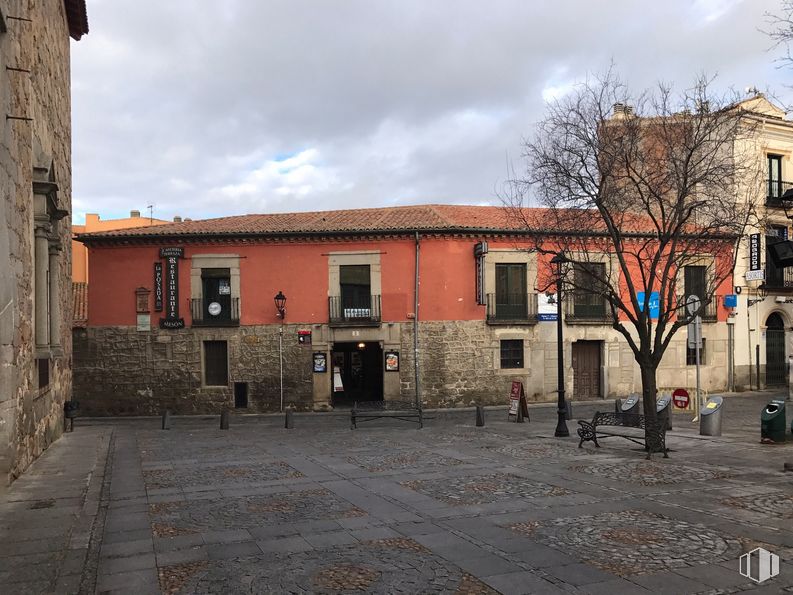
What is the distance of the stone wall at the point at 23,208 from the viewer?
27.2ft

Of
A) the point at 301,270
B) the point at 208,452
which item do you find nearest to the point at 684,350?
the point at 301,270

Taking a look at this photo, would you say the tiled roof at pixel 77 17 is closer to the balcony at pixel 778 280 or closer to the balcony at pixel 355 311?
the balcony at pixel 355 311

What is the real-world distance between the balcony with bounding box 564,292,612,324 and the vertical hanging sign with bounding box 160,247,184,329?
48.3 feet

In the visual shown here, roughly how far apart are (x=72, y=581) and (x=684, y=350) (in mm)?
24922

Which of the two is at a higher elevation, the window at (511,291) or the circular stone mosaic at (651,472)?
the window at (511,291)

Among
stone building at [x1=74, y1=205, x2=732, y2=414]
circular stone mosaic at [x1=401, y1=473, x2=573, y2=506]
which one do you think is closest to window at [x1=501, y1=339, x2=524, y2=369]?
stone building at [x1=74, y1=205, x2=732, y2=414]

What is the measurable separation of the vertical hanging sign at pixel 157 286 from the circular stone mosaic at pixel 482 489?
16.6 metres

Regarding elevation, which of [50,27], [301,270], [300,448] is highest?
[50,27]

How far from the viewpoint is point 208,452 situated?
500 inches

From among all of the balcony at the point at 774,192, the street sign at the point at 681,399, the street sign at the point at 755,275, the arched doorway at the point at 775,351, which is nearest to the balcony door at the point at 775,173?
the balcony at the point at 774,192

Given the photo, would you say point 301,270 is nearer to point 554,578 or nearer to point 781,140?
point 554,578

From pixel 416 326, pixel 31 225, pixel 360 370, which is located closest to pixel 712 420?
pixel 416 326

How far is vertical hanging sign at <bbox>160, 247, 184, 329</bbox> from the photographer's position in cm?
2297

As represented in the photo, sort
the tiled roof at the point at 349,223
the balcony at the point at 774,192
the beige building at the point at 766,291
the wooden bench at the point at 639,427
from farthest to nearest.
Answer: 1. the beige building at the point at 766,291
2. the balcony at the point at 774,192
3. the tiled roof at the point at 349,223
4. the wooden bench at the point at 639,427
